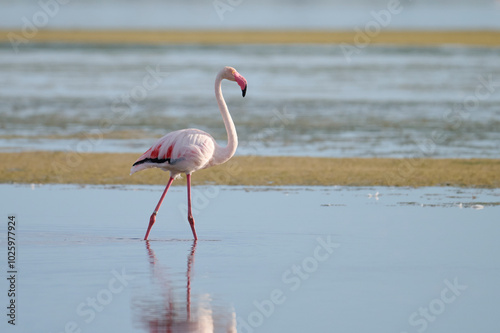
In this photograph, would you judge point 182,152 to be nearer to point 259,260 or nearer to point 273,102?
point 259,260

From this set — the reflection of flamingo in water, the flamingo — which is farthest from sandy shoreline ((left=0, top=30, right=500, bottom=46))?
the reflection of flamingo in water

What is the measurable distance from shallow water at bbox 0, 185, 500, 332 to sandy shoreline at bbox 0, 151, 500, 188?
66 cm

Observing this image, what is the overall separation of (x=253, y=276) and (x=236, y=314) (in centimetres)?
113

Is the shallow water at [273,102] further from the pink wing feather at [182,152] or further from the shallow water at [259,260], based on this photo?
the pink wing feather at [182,152]

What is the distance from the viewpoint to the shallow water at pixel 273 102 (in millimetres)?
17609

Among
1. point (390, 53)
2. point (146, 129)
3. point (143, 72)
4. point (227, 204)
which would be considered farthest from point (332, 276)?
point (390, 53)

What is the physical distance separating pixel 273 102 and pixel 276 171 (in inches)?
461

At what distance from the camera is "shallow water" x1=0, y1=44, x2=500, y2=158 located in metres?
17.6

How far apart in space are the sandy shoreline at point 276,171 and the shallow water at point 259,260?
A: 664 mm

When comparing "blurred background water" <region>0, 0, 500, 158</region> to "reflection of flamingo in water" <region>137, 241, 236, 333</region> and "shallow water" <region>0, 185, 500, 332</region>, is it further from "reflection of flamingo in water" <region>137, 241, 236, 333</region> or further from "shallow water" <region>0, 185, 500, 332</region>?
"reflection of flamingo in water" <region>137, 241, 236, 333</region>

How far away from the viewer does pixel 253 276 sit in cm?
817

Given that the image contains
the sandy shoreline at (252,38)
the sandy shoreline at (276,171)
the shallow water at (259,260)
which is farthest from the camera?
the sandy shoreline at (252,38)

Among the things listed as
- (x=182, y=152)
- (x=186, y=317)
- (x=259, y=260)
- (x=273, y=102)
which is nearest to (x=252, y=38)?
(x=273, y=102)

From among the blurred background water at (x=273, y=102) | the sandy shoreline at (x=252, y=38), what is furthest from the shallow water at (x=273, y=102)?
the sandy shoreline at (x=252, y=38)
